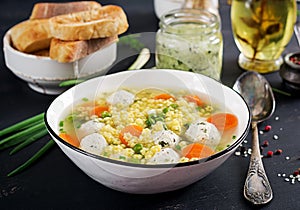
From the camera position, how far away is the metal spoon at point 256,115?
156 centimetres

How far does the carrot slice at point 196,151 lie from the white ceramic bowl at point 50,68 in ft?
2.58

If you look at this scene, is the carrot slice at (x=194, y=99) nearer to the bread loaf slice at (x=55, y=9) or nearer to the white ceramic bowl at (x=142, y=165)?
the white ceramic bowl at (x=142, y=165)

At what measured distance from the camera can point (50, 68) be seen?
215 centimetres

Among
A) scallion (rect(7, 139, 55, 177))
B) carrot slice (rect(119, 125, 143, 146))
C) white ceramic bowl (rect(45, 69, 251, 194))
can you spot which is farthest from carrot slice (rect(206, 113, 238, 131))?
scallion (rect(7, 139, 55, 177))

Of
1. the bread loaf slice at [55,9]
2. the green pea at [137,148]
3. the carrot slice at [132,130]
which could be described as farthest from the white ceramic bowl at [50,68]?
the green pea at [137,148]

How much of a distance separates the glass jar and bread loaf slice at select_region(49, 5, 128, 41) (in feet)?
0.64

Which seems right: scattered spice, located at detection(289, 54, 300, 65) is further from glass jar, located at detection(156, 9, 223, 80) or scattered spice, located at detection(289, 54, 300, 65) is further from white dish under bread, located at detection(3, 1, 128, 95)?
white dish under bread, located at detection(3, 1, 128, 95)

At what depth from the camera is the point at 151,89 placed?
6.31 feet

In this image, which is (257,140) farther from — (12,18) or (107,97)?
(12,18)

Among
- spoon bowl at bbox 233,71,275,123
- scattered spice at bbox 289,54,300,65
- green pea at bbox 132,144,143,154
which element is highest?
green pea at bbox 132,144,143,154

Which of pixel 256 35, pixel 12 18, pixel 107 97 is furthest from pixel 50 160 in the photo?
pixel 12 18

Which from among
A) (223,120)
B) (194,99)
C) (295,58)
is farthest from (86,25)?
(295,58)

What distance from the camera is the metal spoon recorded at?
1.56 metres

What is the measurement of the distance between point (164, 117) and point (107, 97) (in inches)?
11.4
